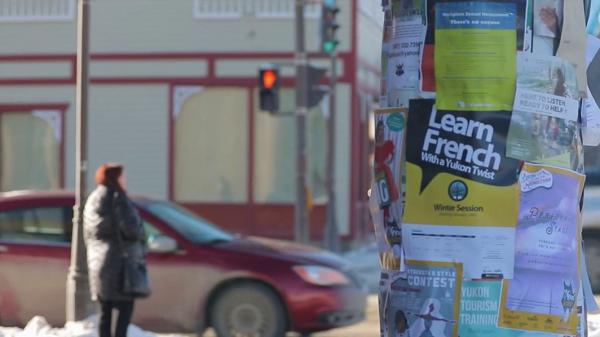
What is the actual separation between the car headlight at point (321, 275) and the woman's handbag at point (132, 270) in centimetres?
186

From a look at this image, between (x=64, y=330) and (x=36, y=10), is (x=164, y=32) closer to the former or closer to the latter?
(x=36, y=10)

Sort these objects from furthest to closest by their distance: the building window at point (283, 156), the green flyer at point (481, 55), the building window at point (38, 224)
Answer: the building window at point (283, 156), the building window at point (38, 224), the green flyer at point (481, 55)

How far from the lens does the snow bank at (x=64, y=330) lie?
9.70 metres

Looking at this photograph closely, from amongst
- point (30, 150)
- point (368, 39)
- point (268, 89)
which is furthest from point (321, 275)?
point (368, 39)

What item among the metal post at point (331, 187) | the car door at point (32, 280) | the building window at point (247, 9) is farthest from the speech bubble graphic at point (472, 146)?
the building window at point (247, 9)

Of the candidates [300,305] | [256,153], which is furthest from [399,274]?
[256,153]

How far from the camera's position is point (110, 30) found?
2427 centimetres

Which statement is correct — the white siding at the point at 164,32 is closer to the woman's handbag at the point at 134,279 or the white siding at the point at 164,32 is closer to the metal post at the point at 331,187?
the metal post at the point at 331,187

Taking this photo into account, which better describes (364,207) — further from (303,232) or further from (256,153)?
(303,232)

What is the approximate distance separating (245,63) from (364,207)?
418cm

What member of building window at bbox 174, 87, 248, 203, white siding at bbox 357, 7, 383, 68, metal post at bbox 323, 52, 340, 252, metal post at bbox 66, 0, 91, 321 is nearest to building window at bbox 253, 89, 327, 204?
building window at bbox 174, 87, 248, 203

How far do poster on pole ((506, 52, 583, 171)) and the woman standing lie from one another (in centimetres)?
529

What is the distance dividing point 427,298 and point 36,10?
21.7m

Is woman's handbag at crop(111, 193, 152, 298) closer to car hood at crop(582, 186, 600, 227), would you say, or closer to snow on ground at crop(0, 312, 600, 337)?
snow on ground at crop(0, 312, 600, 337)
